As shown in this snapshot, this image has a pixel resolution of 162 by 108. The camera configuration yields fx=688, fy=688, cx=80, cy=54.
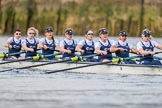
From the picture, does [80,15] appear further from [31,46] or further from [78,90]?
[78,90]

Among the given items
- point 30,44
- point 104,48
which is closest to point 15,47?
Result: point 30,44

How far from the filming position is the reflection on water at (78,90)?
17.5 metres

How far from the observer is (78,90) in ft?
65.0

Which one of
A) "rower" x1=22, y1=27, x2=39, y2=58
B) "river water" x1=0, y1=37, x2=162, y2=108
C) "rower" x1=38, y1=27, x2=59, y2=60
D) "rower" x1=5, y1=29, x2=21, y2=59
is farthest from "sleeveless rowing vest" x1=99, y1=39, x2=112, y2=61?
"rower" x1=5, y1=29, x2=21, y2=59

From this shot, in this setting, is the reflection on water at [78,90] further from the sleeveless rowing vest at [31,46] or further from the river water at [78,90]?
the sleeveless rowing vest at [31,46]

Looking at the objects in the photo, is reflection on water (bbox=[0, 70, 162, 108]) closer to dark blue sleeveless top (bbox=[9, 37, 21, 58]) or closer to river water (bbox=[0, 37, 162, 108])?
river water (bbox=[0, 37, 162, 108])

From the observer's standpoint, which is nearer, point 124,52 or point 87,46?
point 124,52

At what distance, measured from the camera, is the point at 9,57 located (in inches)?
1035

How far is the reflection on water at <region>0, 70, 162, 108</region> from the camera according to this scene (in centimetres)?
1745

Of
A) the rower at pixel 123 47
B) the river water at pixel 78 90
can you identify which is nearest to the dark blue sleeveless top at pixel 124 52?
the rower at pixel 123 47

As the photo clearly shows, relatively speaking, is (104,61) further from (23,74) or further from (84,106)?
(84,106)

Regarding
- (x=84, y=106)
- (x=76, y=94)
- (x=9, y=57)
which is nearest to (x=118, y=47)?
(x=9, y=57)

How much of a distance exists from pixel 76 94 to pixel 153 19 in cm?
4215

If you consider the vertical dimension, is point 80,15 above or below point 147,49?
above
